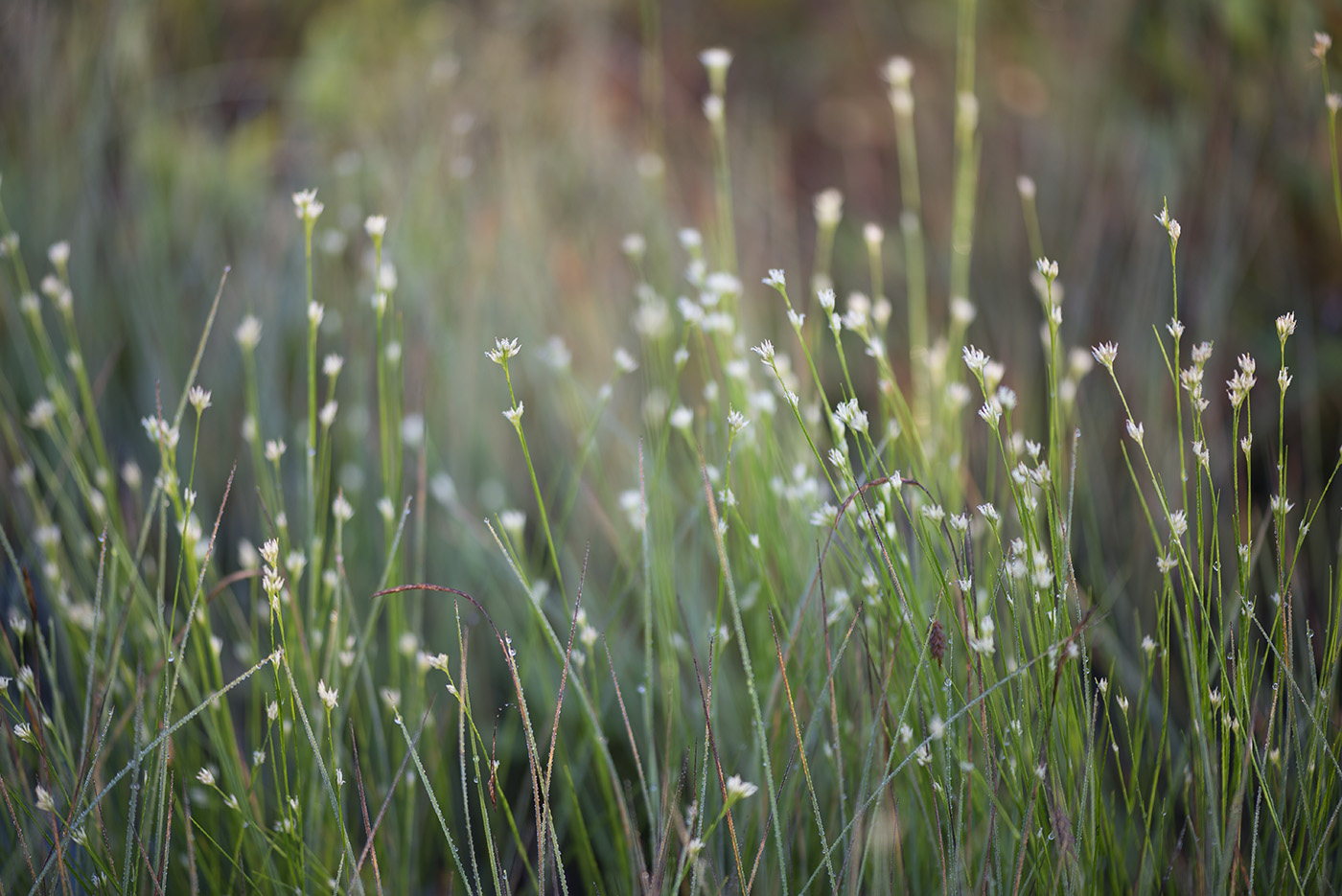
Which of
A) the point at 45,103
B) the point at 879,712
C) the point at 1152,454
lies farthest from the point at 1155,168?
the point at 45,103

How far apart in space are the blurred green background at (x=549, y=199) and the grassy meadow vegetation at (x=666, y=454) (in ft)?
0.04

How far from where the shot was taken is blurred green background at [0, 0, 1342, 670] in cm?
160

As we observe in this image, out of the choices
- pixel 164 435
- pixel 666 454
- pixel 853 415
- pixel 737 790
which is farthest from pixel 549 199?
pixel 737 790

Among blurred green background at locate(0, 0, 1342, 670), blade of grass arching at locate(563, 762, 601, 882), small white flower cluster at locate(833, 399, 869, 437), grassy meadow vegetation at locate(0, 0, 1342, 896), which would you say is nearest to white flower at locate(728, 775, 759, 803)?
grassy meadow vegetation at locate(0, 0, 1342, 896)

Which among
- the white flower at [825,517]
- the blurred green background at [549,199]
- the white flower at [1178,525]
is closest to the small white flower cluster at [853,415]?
the white flower at [825,517]

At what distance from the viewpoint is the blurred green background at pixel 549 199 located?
62.9 inches

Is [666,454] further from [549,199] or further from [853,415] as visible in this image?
[549,199]

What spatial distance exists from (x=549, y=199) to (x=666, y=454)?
997 millimetres

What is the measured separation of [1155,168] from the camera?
178cm

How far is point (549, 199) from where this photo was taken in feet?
6.94

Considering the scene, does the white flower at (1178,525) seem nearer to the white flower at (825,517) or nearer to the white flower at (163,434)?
the white flower at (825,517)

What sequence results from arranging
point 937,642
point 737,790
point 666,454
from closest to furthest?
1. point 737,790
2. point 937,642
3. point 666,454

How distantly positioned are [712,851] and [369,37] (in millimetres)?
2323

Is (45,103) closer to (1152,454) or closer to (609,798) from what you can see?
(609,798)
